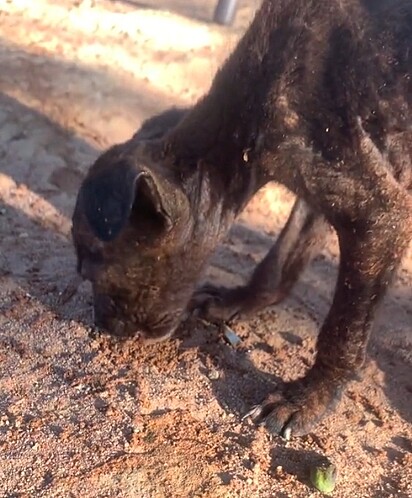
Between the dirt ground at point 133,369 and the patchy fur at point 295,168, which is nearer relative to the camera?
the dirt ground at point 133,369

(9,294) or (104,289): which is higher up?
(104,289)

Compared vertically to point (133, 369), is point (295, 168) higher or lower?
higher

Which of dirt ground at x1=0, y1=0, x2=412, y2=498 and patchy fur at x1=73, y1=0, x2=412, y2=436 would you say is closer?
dirt ground at x1=0, y1=0, x2=412, y2=498

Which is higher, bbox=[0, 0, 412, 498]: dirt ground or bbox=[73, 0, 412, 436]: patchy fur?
bbox=[73, 0, 412, 436]: patchy fur

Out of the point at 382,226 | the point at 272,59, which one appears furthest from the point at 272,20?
the point at 382,226

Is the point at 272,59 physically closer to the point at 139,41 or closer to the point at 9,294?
the point at 9,294

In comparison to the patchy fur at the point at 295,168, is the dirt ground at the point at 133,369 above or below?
below

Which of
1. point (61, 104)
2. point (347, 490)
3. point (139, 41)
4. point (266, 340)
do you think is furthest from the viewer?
point (139, 41)

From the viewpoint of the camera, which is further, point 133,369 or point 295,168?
point 133,369
